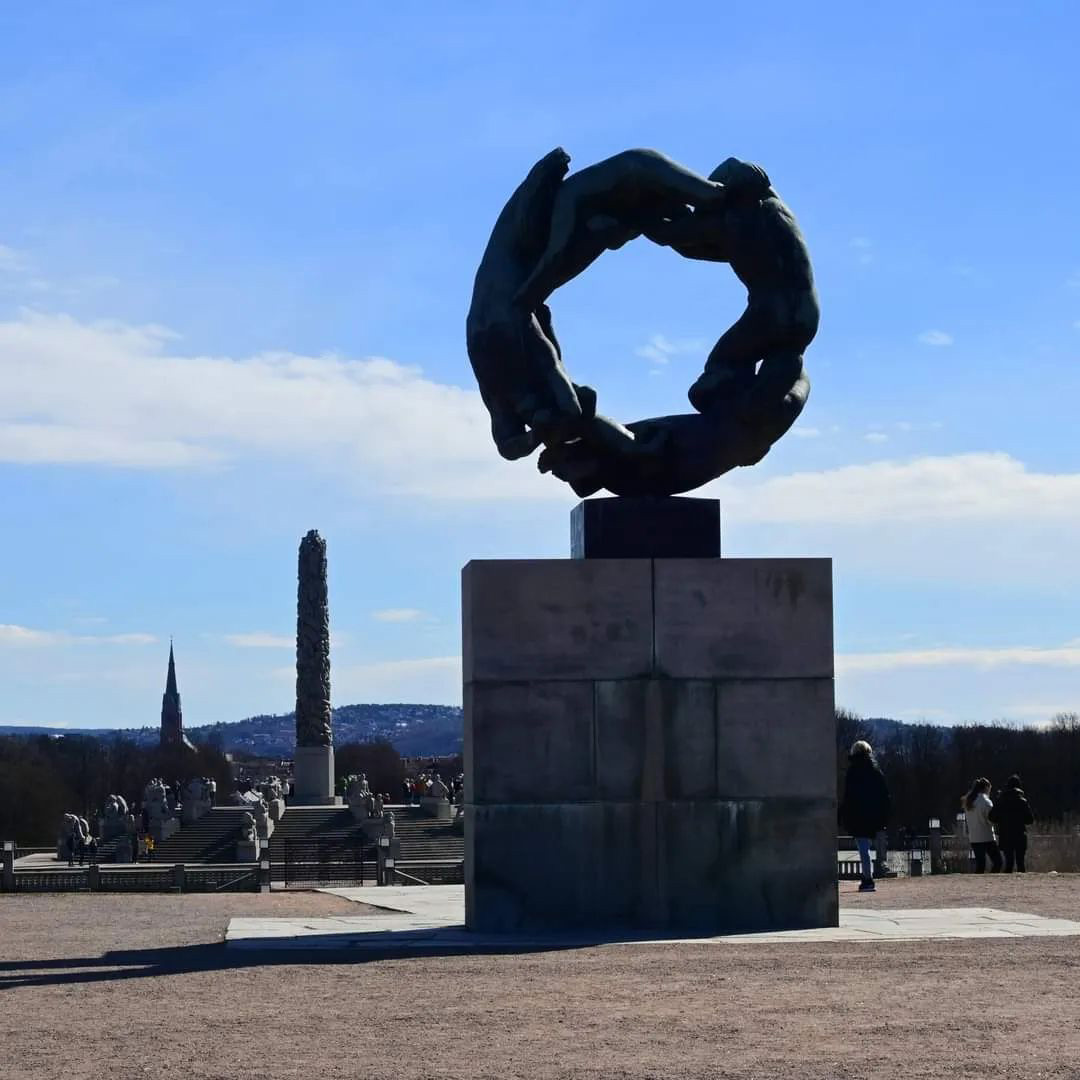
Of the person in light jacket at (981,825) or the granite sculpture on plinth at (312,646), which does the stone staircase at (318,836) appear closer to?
the granite sculpture on plinth at (312,646)

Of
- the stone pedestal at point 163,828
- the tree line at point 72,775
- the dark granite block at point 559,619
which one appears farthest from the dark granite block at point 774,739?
the tree line at point 72,775

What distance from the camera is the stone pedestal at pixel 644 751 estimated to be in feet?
41.5

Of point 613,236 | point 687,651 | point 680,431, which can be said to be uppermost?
point 613,236

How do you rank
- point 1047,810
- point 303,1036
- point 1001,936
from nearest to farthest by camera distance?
point 303,1036 → point 1001,936 → point 1047,810

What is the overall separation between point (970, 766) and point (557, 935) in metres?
79.1

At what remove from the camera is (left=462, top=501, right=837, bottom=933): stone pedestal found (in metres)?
12.6

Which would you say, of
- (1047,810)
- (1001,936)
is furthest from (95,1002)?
(1047,810)

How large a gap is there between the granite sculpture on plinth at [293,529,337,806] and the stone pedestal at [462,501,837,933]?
166 feet

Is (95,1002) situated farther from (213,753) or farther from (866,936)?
(213,753)

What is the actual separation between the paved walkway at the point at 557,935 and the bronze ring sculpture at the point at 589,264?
10.5 feet

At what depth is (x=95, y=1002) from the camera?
374 inches

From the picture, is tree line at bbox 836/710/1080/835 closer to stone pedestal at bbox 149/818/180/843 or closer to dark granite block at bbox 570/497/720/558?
stone pedestal at bbox 149/818/180/843

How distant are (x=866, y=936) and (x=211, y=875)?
1974cm

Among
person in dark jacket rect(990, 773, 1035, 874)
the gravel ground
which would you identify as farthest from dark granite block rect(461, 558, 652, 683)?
person in dark jacket rect(990, 773, 1035, 874)
